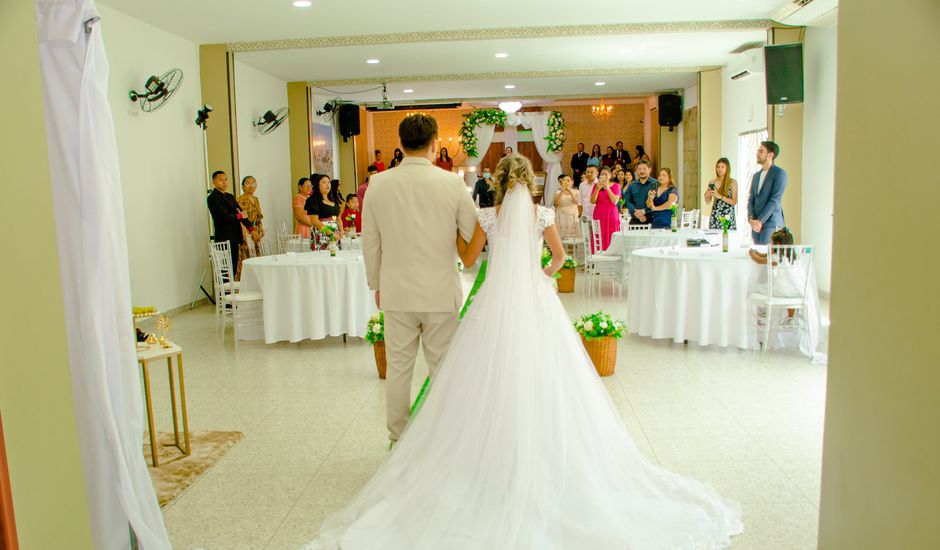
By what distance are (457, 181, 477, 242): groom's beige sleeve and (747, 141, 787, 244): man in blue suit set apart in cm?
423

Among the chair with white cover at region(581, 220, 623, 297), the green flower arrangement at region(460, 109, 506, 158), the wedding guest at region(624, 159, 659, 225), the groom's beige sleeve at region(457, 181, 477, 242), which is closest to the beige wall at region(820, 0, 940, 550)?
the groom's beige sleeve at region(457, 181, 477, 242)

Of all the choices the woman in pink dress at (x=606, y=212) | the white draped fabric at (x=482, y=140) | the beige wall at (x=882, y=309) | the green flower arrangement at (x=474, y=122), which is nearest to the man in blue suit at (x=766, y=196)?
the woman in pink dress at (x=606, y=212)

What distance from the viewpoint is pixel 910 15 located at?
73.4 inches

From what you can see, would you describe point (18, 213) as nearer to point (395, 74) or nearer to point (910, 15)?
point (910, 15)

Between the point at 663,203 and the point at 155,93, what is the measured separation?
21.1 feet

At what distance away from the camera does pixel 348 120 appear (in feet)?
54.4

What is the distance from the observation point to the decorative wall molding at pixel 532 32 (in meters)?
9.71

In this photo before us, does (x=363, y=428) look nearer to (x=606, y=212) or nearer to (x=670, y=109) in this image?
(x=606, y=212)

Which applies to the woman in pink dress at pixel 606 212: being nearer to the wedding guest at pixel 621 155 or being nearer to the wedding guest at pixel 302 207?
the wedding guest at pixel 302 207

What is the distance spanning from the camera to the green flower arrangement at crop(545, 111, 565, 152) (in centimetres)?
2005

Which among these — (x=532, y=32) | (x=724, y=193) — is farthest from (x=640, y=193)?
(x=532, y=32)

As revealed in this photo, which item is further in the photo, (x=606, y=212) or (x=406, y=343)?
(x=606, y=212)

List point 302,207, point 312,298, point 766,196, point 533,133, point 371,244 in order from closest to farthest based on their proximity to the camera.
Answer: point 371,244 < point 312,298 < point 766,196 < point 302,207 < point 533,133

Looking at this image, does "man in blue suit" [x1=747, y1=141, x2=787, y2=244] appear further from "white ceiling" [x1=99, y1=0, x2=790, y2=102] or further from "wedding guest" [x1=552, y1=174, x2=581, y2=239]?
"wedding guest" [x1=552, y1=174, x2=581, y2=239]
